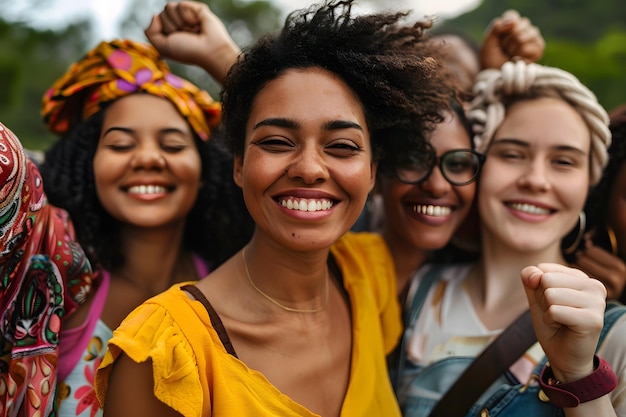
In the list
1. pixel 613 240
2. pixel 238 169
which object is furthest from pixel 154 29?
pixel 613 240

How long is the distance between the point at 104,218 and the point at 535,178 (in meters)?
1.94

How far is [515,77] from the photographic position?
2676 millimetres

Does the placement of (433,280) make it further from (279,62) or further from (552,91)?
(279,62)

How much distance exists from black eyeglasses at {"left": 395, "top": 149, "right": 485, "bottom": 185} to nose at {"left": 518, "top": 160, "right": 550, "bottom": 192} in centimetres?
20

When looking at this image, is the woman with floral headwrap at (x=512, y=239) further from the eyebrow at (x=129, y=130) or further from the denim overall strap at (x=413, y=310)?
the eyebrow at (x=129, y=130)

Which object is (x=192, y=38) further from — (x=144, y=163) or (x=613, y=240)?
(x=613, y=240)

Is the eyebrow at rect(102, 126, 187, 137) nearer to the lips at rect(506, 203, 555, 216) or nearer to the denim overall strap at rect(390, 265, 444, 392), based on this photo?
the denim overall strap at rect(390, 265, 444, 392)

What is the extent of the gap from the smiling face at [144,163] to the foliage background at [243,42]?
3960 millimetres

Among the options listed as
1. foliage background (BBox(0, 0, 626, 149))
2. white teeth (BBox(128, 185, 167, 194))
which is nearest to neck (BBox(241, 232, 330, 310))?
white teeth (BBox(128, 185, 167, 194))

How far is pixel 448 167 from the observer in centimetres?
270

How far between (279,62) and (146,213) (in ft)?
3.17

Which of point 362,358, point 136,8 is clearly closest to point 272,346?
point 362,358

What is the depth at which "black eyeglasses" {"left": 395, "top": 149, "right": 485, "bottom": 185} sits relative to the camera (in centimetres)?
267

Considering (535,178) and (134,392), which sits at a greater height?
(535,178)
